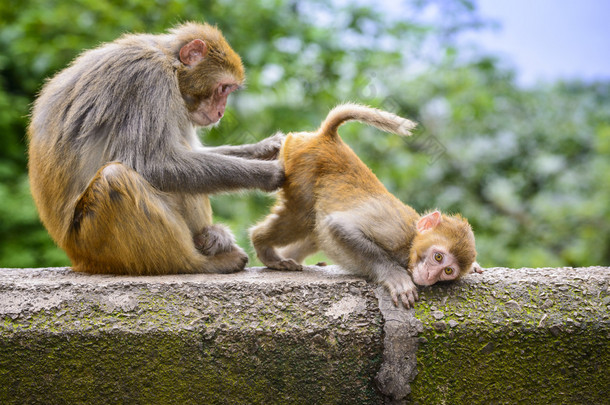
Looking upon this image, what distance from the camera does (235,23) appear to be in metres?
7.01

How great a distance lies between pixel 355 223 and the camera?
370 cm

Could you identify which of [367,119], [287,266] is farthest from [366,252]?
[367,119]

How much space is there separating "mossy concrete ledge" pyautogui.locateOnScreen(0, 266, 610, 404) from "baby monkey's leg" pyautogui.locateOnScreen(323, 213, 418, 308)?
16 centimetres

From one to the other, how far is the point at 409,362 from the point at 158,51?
99.3 inches

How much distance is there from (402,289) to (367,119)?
1.14 meters

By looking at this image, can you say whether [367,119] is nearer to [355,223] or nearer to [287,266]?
[355,223]

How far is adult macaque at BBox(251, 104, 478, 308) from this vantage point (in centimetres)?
351

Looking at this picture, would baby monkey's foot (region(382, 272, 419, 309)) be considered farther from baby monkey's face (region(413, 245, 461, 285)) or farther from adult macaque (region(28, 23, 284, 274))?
adult macaque (region(28, 23, 284, 274))

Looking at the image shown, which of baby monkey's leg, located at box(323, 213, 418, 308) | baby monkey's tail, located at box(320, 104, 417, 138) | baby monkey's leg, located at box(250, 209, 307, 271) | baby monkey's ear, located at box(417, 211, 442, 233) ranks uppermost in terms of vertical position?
baby monkey's tail, located at box(320, 104, 417, 138)

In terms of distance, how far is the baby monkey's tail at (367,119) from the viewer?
3764mm

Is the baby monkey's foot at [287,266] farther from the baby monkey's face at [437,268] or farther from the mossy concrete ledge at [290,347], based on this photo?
the baby monkey's face at [437,268]

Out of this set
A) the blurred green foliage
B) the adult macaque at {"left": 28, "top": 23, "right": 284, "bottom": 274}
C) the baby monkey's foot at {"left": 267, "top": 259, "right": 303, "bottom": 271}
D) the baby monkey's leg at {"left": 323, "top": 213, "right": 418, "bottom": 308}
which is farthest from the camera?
the blurred green foliage

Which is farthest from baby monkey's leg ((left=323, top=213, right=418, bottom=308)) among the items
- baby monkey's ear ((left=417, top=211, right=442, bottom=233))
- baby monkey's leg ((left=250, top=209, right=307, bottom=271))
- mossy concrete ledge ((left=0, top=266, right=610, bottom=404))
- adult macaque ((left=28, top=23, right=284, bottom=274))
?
adult macaque ((left=28, top=23, right=284, bottom=274))

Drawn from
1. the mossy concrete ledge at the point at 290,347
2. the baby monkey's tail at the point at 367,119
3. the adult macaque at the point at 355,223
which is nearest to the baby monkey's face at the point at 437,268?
the adult macaque at the point at 355,223
